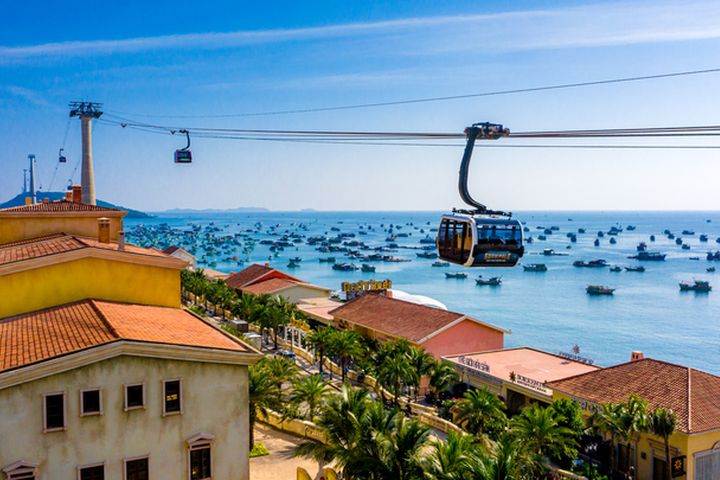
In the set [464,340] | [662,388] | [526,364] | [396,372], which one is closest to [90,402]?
[396,372]

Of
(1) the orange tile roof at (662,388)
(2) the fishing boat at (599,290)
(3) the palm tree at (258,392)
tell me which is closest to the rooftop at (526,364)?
(1) the orange tile roof at (662,388)

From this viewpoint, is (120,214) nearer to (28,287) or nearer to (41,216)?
(41,216)

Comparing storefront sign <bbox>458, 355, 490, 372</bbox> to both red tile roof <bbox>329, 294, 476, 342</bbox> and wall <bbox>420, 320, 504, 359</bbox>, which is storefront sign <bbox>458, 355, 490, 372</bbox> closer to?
wall <bbox>420, 320, 504, 359</bbox>

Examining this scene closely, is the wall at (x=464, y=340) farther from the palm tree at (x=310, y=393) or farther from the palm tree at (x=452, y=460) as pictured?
the palm tree at (x=452, y=460)

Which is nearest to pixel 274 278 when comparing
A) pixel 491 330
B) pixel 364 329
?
pixel 364 329

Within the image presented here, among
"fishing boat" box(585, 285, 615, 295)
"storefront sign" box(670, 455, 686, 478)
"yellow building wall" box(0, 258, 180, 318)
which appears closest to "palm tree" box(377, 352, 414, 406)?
"storefront sign" box(670, 455, 686, 478)

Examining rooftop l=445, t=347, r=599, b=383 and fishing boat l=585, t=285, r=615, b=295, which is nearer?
rooftop l=445, t=347, r=599, b=383

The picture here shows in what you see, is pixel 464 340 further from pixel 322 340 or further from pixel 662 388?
pixel 662 388

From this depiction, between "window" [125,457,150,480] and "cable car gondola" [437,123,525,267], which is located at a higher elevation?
"cable car gondola" [437,123,525,267]
